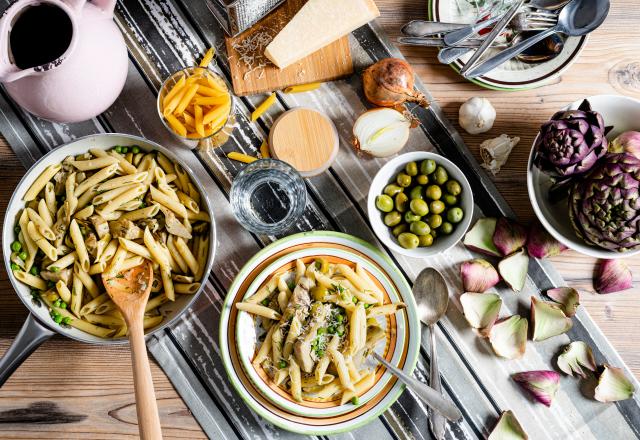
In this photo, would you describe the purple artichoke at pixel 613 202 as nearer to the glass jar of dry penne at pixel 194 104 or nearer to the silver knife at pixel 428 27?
the silver knife at pixel 428 27

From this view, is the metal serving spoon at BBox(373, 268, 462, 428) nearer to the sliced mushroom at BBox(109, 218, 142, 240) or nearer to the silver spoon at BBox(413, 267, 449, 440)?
the silver spoon at BBox(413, 267, 449, 440)

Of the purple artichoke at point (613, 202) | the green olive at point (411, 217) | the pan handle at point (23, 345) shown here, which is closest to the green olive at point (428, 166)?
the green olive at point (411, 217)

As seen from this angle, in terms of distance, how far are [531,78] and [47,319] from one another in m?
1.24

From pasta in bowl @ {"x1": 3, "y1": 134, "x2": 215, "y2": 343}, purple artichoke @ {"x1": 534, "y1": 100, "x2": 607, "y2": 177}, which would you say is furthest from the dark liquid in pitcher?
purple artichoke @ {"x1": 534, "y1": 100, "x2": 607, "y2": 177}

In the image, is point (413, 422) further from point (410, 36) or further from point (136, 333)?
point (410, 36)

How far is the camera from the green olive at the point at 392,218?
1.37m

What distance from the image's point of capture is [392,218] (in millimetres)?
1367

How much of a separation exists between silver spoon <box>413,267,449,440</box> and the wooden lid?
0.37 m

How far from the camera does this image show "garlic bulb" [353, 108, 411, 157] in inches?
55.2

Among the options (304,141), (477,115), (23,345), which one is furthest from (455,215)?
(23,345)

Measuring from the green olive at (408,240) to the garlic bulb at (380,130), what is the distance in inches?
8.4

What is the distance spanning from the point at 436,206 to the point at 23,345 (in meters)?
0.96

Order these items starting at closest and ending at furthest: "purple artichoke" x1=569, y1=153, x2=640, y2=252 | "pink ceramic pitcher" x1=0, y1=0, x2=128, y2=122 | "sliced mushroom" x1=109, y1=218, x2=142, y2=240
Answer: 1. "pink ceramic pitcher" x1=0, y1=0, x2=128, y2=122
2. "purple artichoke" x1=569, y1=153, x2=640, y2=252
3. "sliced mushroom" x1=109, y1=218, x2=142, y2=240

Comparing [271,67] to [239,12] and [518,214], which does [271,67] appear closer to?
[239,12]
